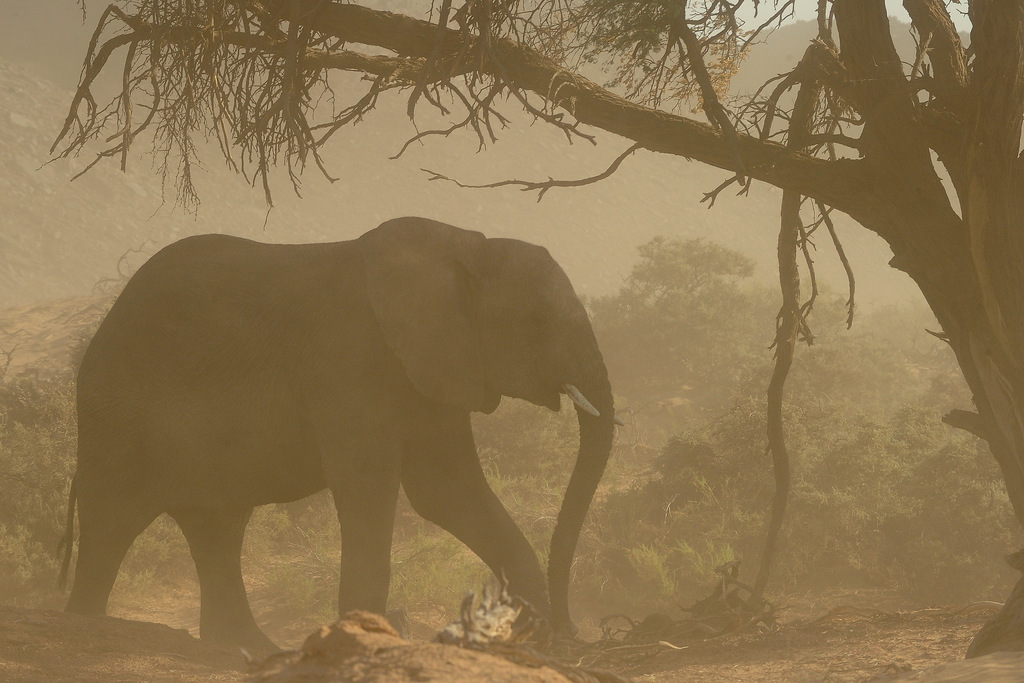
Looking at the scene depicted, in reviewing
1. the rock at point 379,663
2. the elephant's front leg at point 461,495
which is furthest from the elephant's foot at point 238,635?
the rock at point 379,663

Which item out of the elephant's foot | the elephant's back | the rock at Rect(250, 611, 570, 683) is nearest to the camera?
the rock at Rect(250, 611, 570, 683)

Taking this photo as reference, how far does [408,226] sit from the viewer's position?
5.68 meters

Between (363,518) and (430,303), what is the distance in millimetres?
1325

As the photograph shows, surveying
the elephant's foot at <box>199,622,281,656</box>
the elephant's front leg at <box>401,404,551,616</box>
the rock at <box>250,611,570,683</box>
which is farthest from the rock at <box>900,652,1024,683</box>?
the elephant's foot at <box>199,622,281,656</box>

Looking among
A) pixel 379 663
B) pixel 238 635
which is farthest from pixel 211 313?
pixel 379 663

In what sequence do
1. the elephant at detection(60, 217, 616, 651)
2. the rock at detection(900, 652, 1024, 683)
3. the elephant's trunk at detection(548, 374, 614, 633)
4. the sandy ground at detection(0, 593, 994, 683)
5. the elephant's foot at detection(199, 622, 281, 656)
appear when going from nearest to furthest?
the rock at detection(900, 652, 1024, 683) < the sandy ground at detection(0, 593, 994, 683) < the elephant at detection(60, 217, 616, 651) < the elephant's trunk at detection(548, 374, 614, 633) < the elephant's foot at detection(199, 622, 281, 656)

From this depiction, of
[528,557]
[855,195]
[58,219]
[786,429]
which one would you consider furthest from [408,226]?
→ [58,219]

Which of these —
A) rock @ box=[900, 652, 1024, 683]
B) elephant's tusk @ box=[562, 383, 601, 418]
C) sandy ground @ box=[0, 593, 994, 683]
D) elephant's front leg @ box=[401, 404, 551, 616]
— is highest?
elephant's tusk @ box=[562, 383, 601, 418]

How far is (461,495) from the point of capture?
5.67 m

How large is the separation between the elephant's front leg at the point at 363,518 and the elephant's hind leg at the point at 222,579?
1.66 metres

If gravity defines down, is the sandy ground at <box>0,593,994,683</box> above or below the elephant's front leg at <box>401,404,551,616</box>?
below

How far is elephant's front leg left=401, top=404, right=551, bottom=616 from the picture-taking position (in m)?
5.55

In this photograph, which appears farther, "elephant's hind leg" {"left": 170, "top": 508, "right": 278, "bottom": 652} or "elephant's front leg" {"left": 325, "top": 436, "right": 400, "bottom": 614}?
"elephant's hind leg" {"left": 170, "top": 508, "right": 278, "bottom": 652}

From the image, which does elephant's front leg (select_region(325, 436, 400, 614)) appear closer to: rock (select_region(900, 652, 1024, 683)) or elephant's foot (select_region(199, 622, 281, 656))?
elephant's foot (select_region(199, 622, 281, 656))
